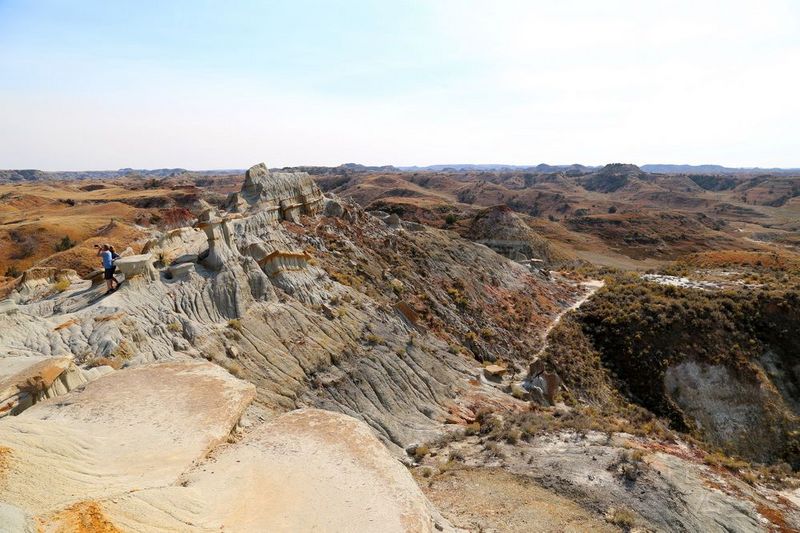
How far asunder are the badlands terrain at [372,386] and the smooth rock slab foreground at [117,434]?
0.06 m

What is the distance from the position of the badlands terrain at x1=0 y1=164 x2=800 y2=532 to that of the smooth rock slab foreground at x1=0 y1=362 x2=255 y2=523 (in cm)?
6

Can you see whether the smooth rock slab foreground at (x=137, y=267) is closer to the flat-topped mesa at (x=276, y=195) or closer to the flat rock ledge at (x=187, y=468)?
the flat rock ledge at (x=187, y=468)

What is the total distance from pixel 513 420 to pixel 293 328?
34.7 ft

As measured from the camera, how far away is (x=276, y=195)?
30.3 m

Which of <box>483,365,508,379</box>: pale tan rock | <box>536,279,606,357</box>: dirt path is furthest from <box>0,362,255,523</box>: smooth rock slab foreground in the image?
<box>536,279,606,357</box>: dirt path

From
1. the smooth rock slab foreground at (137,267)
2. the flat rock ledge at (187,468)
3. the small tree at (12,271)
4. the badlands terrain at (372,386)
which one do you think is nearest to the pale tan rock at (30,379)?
the badlands terrain at (372,386)

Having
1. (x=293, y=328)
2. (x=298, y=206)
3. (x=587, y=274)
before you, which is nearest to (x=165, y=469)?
(x=293, y=328)

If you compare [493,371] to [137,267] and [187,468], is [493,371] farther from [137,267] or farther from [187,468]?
[187,468]

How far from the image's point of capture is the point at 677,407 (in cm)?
2683

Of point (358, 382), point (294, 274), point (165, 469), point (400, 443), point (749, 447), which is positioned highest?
point (294, 274)

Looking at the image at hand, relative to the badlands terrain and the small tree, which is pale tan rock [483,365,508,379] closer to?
the badlands terrain

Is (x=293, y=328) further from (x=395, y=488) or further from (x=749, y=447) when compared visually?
(x=749, y=447)

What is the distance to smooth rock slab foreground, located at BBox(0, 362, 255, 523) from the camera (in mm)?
7570

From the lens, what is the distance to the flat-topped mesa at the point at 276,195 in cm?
2930
